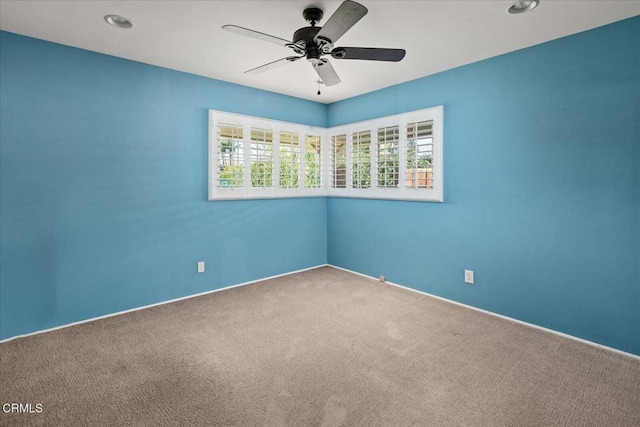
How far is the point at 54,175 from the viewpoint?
274 cm

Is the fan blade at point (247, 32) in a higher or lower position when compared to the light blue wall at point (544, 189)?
higher

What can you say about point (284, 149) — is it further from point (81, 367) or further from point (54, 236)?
Result: point (81, 367)

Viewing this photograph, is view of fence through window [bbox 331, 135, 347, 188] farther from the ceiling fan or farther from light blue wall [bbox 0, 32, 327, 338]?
the ceiling fan

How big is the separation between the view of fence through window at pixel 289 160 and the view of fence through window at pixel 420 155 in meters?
1.54

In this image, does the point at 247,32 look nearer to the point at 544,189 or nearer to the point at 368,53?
the point at 368,53

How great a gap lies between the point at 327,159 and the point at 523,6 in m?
3.00

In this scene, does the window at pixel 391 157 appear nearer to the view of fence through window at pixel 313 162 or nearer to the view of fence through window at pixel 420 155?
the view of fence through window at pixel 420 155

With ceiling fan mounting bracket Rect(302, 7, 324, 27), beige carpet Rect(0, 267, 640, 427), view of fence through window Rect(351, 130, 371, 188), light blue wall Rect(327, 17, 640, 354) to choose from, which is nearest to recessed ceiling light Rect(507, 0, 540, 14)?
light blue wall Rect(327, 17, 640, 354)

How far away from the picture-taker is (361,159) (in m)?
4.29

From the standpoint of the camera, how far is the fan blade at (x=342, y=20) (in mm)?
1644

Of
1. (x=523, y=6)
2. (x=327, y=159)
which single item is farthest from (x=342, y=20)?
(x=327, y=159)

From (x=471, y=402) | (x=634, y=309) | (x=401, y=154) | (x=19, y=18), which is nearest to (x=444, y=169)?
(x=401, y=154)

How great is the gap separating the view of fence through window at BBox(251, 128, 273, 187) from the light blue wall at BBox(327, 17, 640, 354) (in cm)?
175

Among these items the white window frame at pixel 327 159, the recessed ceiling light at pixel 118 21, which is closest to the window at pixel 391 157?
the white window frame at pixel 327 159
